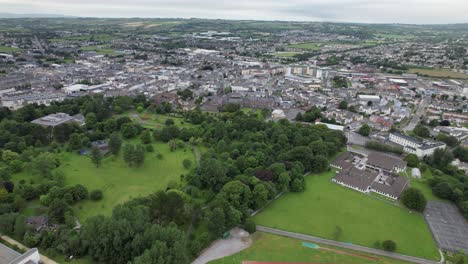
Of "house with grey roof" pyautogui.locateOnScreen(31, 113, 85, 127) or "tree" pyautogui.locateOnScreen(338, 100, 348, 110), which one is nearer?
"house with grey roof" pyautogui.locateOnScreen(31, 113, 85, 127)

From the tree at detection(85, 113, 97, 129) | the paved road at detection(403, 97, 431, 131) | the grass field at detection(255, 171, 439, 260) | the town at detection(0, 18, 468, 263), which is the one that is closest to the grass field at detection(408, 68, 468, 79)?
the town at detection(0, 18, 468, 263)

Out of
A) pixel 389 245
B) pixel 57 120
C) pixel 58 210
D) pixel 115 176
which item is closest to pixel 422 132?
pixel 389 245

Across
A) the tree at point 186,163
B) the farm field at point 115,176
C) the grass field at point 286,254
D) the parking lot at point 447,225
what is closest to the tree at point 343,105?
the parking lot at point 447,225

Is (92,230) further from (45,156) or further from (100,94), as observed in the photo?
(100,94)

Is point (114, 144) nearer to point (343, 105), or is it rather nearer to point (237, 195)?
point (237, 195)

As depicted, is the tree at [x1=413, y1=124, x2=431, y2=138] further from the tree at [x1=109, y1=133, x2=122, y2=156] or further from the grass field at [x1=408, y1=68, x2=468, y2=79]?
the grass field at [x1=408, y1=68, x2=468, y2=79]

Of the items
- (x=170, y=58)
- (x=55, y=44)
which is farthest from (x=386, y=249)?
(x=55, y=44)
